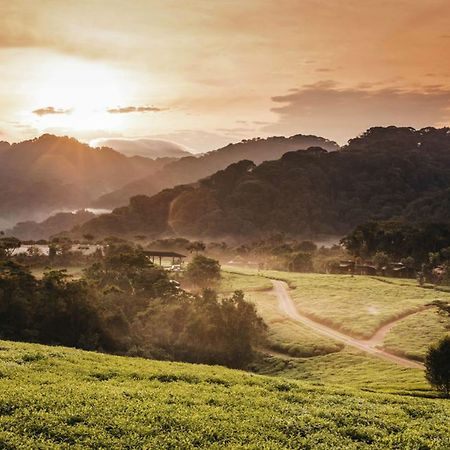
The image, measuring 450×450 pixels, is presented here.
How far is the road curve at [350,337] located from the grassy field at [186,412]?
49.7m

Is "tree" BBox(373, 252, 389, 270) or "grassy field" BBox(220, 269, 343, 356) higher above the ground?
"tree" BBox(373, 252, 389, 270)

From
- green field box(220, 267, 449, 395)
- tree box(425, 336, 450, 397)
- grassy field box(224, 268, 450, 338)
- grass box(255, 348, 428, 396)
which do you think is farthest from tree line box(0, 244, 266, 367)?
tree box(425, 336, 450, 397)

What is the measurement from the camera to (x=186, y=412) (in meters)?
23.3

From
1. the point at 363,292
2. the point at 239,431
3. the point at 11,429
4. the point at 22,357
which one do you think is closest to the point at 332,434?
the point at 239,431

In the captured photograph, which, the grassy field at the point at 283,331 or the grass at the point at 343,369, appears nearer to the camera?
the grass at the point at 343,369

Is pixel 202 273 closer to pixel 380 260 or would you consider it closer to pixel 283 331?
pixel 283 331

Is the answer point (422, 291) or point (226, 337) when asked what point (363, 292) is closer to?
point (422, 291)

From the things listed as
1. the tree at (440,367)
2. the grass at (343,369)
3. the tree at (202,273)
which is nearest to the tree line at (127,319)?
the grass at (343,369)

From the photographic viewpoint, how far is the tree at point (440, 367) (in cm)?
4062

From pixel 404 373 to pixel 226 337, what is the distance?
97.9 feet

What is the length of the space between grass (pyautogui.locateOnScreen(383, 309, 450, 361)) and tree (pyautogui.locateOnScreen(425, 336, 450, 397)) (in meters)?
36.5

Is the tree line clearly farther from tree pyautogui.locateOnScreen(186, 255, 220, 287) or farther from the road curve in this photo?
tree pyautogui.locateOnScreen(186, 255, 220, 287)

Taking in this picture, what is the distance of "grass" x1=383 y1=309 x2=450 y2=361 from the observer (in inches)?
3196

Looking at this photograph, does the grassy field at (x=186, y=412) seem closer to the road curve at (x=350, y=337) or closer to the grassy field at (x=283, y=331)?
the road curve at (x=350, y=337)
